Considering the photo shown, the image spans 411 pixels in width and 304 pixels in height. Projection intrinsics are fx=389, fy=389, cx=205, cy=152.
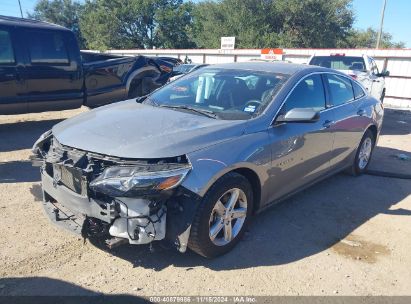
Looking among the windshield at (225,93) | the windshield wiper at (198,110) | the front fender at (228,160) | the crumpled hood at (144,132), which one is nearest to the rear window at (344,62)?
the windshield at (225,93)

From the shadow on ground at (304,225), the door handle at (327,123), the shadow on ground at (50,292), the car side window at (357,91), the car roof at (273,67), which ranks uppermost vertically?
the car roof at (273,67)

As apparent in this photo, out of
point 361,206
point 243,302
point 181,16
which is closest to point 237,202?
point 243,302

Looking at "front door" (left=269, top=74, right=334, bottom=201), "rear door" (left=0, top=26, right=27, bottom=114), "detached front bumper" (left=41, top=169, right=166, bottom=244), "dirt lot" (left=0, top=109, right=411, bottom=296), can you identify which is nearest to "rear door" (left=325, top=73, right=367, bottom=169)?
"front door" (left=269, top=74, right=334, bottom=201)

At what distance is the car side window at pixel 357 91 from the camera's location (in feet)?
18.8

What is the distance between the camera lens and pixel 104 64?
881 centimetres

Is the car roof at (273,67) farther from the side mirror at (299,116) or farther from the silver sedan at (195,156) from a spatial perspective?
the side mirror at (299,116)

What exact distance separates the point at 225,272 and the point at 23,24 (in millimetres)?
6583

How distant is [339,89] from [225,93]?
1.90 metres

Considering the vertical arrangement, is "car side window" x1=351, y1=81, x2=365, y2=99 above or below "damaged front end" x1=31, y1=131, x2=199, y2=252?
above

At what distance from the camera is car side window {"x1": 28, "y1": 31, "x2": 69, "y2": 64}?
298 inches

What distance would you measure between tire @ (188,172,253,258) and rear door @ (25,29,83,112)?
5.70 m

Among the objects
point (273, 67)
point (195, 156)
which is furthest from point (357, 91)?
point (195, 156)

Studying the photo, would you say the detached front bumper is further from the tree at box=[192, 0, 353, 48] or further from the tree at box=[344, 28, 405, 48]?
the tree at box=[344, 28, 405, 48]

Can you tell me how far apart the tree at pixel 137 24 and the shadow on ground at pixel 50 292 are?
5075 centimetres
